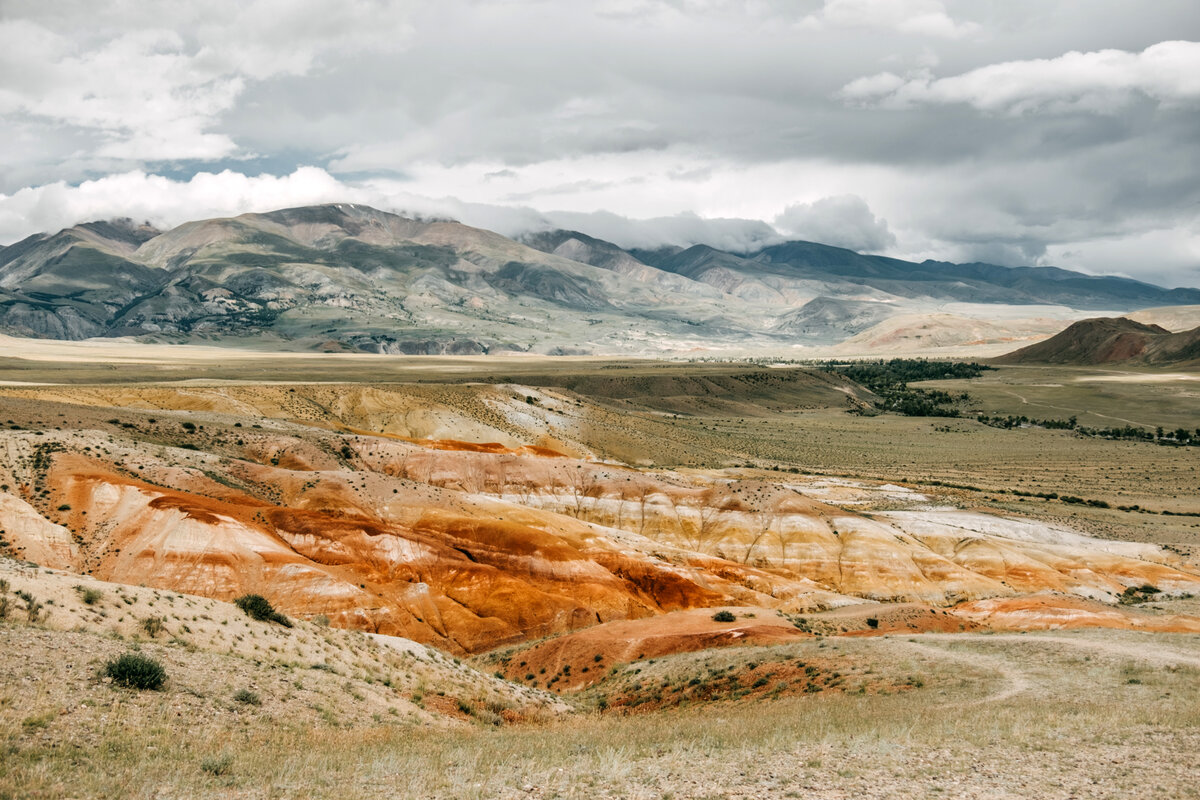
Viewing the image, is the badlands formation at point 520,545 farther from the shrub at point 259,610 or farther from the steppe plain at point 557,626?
the shrub at point 259,610

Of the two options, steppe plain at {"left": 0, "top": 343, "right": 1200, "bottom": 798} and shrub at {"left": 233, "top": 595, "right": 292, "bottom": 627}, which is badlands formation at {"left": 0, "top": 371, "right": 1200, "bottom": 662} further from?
shrub at {"left": 233, "top": 595, "right": 292, "bottom": 627}

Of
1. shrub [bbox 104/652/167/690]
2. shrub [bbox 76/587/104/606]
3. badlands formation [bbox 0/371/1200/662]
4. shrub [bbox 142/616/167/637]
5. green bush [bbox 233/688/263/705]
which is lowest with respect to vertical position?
badlands formation [bbox 0/371/1200/662]

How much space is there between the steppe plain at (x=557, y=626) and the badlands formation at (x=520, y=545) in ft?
0.82

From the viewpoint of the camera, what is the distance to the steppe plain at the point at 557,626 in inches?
650

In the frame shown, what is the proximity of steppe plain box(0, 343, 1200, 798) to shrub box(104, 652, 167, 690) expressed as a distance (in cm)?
46

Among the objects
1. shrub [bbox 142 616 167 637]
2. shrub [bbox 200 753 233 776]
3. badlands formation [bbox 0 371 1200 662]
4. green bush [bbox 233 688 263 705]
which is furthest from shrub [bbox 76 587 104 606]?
badlands formation [bbox 0 371 1200 662]

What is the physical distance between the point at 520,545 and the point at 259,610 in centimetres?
2437

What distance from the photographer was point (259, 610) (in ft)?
90.7

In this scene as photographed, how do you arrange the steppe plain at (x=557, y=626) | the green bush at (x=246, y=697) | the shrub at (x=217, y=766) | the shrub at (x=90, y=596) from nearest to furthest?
1. the shrub at (x=217, y=766)
2. the steppe plain at (x=557, y=626)
3. the green bush at (x=246, y=697)
4. the shrub at (x=90, y=596)

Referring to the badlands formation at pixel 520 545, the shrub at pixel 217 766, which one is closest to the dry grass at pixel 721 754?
the shrub at pixel 217 766

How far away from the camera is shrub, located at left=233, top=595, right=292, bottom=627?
1084 inches

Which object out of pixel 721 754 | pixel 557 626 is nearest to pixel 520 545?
pixel 557 626

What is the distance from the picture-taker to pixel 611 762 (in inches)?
685

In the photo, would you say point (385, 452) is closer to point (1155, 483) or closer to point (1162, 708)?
point (1162, 708)
